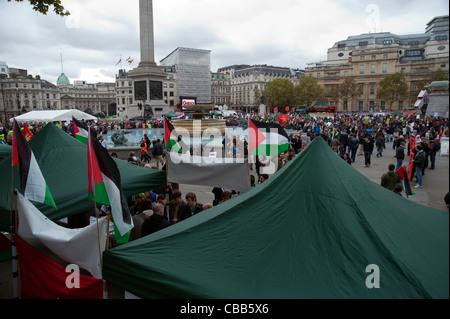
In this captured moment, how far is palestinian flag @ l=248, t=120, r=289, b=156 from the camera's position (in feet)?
26.7

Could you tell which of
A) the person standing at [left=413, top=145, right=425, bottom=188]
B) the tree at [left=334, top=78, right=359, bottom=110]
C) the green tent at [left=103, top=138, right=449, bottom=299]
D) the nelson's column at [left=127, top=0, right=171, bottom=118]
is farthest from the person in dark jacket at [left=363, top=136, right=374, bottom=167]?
the tree at [left=334, top=78, right=359, bottom=110]

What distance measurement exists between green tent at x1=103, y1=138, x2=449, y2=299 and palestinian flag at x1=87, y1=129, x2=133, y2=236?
0.54 m

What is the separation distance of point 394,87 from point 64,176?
82896mm

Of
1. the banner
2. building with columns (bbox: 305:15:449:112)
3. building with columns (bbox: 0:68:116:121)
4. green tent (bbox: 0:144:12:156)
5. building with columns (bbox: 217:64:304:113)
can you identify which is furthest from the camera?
building with columns (bbox: 217:64:304:113)

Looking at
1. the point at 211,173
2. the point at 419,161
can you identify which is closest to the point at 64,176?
the point at 211,173

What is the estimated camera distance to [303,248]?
125 inches

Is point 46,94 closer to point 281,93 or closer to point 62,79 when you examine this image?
point 62,79

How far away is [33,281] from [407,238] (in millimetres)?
5027

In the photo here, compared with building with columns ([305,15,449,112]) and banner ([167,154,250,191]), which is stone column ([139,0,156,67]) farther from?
building with columns ([305,15,449,112])

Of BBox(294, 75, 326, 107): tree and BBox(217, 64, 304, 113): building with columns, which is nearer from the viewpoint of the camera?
BBox(294, 75, 326, 107): tree
